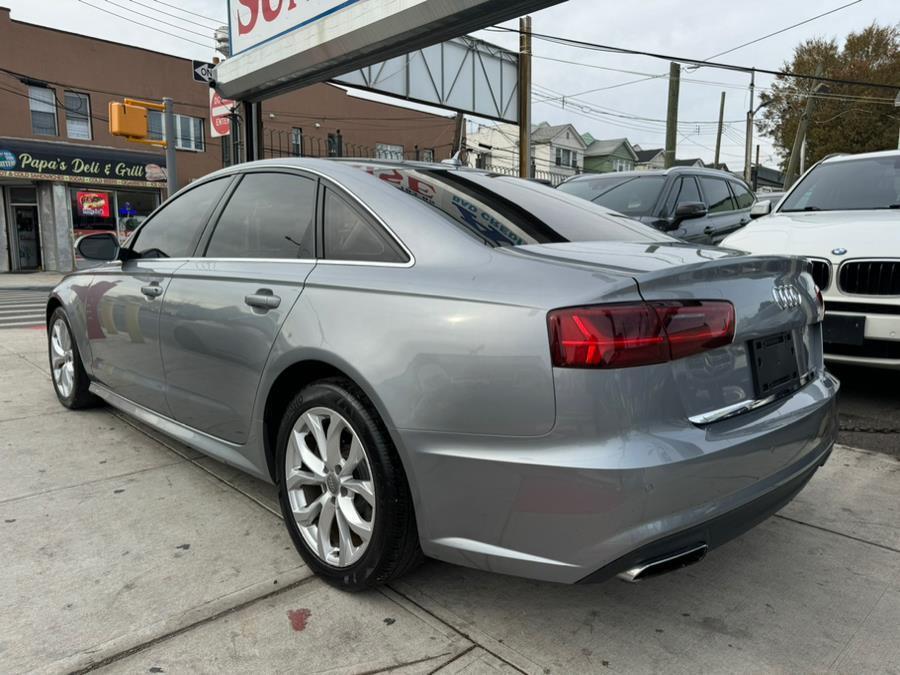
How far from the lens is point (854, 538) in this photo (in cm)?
283

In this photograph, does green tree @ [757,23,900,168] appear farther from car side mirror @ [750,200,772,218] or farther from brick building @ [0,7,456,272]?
car side mirror @ [750,200,772,218]

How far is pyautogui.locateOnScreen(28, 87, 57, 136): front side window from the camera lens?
21000 mm

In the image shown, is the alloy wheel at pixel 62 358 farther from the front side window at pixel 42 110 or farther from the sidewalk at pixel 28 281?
the front side window at pixel 42 110

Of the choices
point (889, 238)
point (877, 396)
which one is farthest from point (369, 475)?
point (877, 396)

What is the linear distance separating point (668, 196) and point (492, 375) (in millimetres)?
6123

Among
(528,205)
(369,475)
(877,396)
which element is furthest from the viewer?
(877,396)

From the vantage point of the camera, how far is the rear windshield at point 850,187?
5418mm

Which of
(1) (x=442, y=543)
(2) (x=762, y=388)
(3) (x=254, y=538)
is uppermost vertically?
(2) (x=762, y=388)

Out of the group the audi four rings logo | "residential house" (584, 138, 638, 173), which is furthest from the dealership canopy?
"residential house" (584, 138, 638, 173)

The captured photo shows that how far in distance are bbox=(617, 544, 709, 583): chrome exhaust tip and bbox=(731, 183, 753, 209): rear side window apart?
8036 millimetres

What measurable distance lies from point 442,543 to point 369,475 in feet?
1.13

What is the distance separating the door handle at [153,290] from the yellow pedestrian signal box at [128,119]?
7891 millimetres

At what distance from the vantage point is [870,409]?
4.69 metres

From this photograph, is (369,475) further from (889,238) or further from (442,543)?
(889,238)
